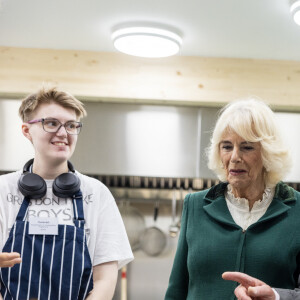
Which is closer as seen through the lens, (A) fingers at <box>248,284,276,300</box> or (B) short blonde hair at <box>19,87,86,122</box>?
(A) fingers at <box>248,284,276,300</box>

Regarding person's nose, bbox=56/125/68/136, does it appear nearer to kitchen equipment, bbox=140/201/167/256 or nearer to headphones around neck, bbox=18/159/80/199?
headphones around neck, bbox=18/159/80/199

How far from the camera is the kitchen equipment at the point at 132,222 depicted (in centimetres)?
405

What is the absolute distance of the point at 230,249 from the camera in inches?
69.4

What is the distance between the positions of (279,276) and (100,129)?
221 centimetres

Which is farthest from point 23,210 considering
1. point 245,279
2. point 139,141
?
point 139,141

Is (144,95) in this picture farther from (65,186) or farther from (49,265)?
(49,265)

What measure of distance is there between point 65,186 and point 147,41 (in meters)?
1.48

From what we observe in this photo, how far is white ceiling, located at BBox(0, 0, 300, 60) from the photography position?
2742 millimetres

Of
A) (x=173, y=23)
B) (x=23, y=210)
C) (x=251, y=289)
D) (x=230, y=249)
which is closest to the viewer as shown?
(x=251, y=289)

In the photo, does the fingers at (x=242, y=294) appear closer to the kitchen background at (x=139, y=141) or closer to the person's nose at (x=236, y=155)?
the person's nose at (x=236, y=155)

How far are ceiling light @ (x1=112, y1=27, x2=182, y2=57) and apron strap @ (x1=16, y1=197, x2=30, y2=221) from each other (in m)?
1.47

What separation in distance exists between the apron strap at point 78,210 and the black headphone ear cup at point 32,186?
0.11m

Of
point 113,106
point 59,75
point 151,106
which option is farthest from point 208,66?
point 59,75

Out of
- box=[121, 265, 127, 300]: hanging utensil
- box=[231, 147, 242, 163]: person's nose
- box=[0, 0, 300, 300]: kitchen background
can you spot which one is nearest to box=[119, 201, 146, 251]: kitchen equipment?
A: box=[121, 265, 127, 300]: hanging utensil
